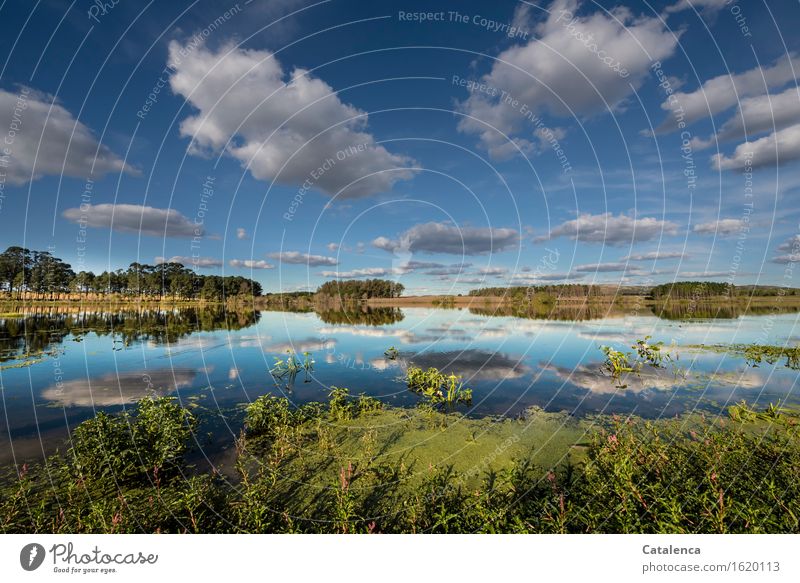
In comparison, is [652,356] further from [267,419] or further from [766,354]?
[267,419]

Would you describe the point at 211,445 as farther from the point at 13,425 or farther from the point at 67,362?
the point at 67,362

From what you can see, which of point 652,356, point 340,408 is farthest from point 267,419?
point 652,356

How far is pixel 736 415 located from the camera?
11.4m

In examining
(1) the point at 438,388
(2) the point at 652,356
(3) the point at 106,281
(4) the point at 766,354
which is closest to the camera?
(1) the point at 438,388

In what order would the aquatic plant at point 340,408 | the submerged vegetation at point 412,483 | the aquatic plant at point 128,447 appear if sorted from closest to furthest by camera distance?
the submerged vegetation at point 412,483, the aquatic plant at point 128,447, the aquatic plant at point 340,408

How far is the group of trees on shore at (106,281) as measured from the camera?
104 meters

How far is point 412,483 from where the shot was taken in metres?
7.85

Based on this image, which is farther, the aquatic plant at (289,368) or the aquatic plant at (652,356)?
the aquatic plant at (652,356)

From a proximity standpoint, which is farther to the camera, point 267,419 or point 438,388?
point 438,388
